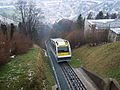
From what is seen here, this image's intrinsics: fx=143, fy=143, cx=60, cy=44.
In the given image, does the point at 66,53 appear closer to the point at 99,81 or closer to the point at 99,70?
the point at 99,70

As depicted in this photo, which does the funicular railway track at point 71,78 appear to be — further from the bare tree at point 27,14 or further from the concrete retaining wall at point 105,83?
the bare tree at point 27,14

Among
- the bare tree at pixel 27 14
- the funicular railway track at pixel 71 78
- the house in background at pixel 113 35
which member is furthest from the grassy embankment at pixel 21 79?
the bare tree at pixel 27 14

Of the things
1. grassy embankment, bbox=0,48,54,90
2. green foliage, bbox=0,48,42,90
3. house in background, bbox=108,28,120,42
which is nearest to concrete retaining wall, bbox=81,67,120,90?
grassy embankment, bbox=0,48,54,90

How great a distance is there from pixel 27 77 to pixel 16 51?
9.72 meters

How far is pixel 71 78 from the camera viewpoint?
1537cm

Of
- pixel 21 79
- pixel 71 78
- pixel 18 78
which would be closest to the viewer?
pixel 21 79

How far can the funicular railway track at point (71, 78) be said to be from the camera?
13428 mm

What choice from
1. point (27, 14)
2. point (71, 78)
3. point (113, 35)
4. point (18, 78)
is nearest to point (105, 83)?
point (71, 78)

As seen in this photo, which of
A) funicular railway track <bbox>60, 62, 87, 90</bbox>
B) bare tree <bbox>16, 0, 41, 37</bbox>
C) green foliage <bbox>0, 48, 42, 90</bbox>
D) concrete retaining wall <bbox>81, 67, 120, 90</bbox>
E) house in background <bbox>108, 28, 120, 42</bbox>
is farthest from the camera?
bare tree <bbox>16, 0, 41, 37</bbox>

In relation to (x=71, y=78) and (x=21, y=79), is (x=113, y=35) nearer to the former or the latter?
(x=71, y=78)

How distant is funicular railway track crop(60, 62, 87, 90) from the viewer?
13428 mm

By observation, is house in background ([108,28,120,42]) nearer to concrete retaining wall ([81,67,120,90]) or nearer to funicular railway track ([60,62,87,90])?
funicular railway track ([60,62,87,90])

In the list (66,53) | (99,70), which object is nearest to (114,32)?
(66,53)

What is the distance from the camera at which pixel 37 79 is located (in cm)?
1179
